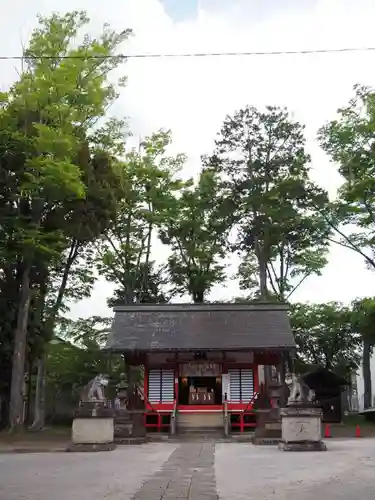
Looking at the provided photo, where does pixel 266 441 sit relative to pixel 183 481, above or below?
below

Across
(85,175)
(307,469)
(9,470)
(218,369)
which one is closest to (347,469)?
(307,469)

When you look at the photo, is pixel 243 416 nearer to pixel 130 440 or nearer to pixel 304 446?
pixel 130 440

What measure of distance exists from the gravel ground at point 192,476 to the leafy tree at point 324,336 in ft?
60.3

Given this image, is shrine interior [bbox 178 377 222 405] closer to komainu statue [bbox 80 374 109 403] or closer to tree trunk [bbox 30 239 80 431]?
tree trunk [bbox 30 239 80 431]

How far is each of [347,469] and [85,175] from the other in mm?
17821

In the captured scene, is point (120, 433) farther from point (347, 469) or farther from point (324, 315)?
point (324, 315)

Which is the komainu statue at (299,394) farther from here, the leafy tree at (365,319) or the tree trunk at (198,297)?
the tree trunk at (198,297)

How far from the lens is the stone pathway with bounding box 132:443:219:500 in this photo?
7.67m

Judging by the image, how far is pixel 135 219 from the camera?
3203 cm

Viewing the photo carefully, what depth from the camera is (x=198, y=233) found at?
107ft

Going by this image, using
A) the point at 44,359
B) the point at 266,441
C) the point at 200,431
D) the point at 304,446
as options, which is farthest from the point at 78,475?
the point at 44,359

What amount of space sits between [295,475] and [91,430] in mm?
7976

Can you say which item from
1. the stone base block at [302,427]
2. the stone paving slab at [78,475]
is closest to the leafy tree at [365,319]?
the stone base block at [302,427]

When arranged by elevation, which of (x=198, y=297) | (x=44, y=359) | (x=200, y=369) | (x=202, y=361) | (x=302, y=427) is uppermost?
(x=198, y=297)
